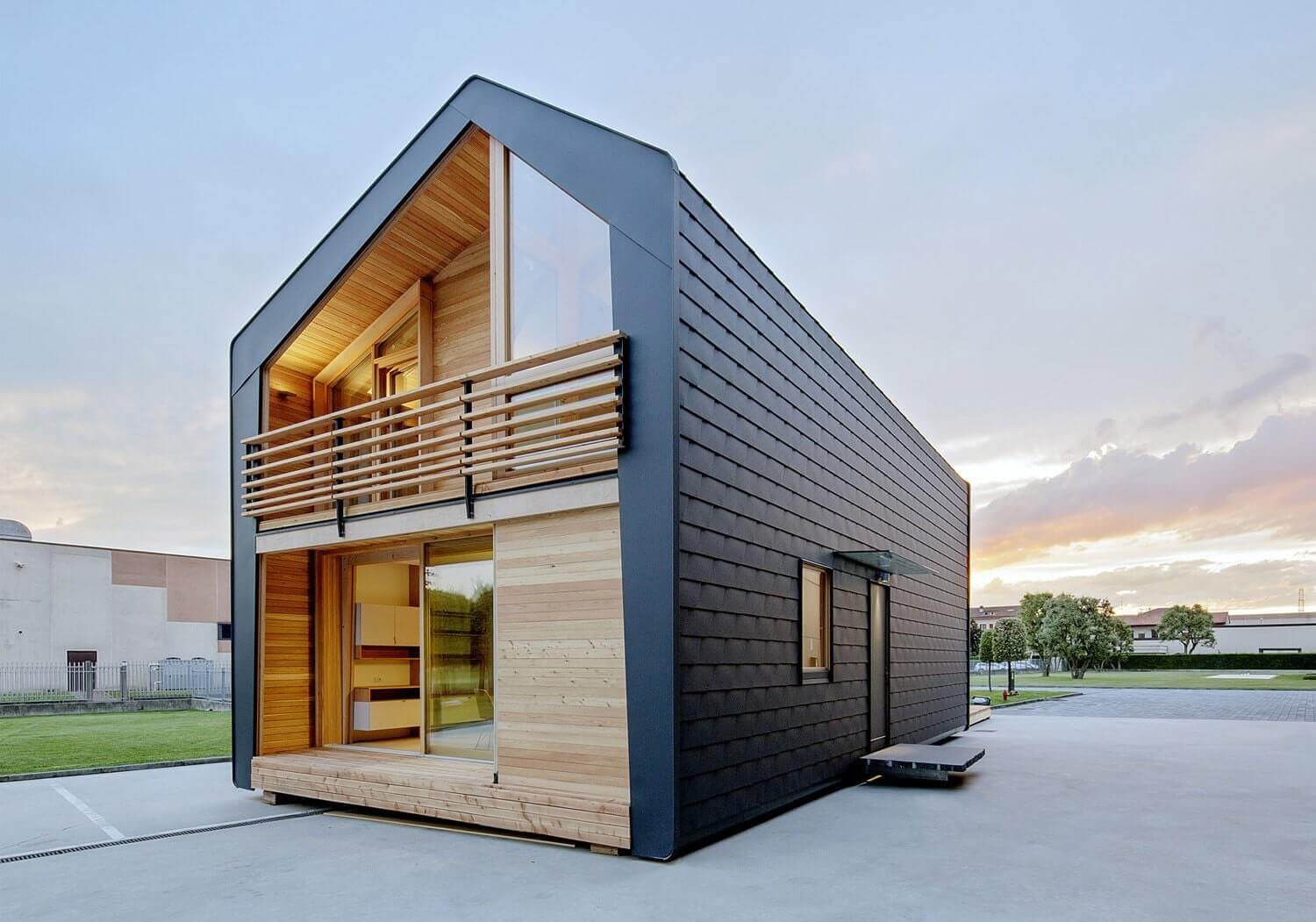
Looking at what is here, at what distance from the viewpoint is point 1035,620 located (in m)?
49.7

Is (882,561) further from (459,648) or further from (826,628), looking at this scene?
(459,648)

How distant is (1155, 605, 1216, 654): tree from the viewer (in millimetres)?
54250

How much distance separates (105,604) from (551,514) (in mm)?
29838

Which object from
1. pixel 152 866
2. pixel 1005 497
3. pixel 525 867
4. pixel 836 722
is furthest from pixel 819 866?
pixel 1005 497

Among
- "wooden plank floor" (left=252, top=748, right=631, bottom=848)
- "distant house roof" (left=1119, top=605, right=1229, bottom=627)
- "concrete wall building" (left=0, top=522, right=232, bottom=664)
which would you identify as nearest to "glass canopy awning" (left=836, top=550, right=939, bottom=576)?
"wooden plank floor" (left=252, top=748, right=631, bottom=848)

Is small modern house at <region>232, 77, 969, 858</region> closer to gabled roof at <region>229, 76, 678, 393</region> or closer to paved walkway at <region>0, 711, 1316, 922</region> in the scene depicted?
gabled roof at <region>229, 76, 678, 393</region>

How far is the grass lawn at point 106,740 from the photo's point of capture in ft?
36.6

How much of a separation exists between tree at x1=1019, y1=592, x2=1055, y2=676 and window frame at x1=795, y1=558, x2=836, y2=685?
40028 mm

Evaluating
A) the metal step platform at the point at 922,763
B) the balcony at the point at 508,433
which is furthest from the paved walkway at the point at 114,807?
the metal step platform at the point at 922,763

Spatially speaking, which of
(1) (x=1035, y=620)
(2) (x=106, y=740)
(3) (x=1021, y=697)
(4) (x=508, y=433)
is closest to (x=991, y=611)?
(1) (x=1035, y=620)

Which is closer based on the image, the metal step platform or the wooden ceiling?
the wooden ceiling

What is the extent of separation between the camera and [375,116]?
53.4ft

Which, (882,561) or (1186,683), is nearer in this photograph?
(882,561)

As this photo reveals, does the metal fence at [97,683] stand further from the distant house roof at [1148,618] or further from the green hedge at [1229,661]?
the distant house roof at [1148,618]
